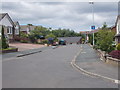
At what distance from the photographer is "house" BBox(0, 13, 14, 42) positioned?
50.8 meters

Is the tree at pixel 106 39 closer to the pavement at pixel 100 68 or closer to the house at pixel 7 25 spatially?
the pavement at pixel 100 68

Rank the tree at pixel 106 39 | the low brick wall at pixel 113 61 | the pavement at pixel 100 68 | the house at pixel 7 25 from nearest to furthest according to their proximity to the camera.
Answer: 1. the pavement at pixel 100 68
2. the low brick wall at pixel 113 61
3. the tree at pixel 106 39
4. the house at pixel 7 25

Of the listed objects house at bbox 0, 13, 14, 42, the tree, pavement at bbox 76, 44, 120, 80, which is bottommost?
pavement at bbox 76, 44, 120, 80

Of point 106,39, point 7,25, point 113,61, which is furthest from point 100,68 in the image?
point 7,25

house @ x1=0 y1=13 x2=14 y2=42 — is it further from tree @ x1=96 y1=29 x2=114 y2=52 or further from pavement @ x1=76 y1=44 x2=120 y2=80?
pavement @ x1=76 y1=44 x2=120 y2=80

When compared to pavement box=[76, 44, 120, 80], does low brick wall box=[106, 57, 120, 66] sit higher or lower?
higher

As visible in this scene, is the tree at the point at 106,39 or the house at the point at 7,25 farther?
the house at the point at 7,25

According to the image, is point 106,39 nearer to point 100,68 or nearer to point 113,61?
point 113,61

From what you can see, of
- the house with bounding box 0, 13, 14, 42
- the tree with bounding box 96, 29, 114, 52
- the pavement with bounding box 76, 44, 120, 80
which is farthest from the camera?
the house with bounding box 0, 13, 14, 42

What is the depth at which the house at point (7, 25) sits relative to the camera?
167 ft

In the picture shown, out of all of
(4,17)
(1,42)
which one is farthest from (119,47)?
(4,17)

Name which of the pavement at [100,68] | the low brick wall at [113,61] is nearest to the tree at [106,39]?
the pavement at [100,68]

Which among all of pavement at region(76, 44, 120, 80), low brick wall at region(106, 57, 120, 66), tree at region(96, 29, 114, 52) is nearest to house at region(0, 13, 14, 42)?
tree at region(96, 29, 114, 52)

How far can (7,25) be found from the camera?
2073 inches
